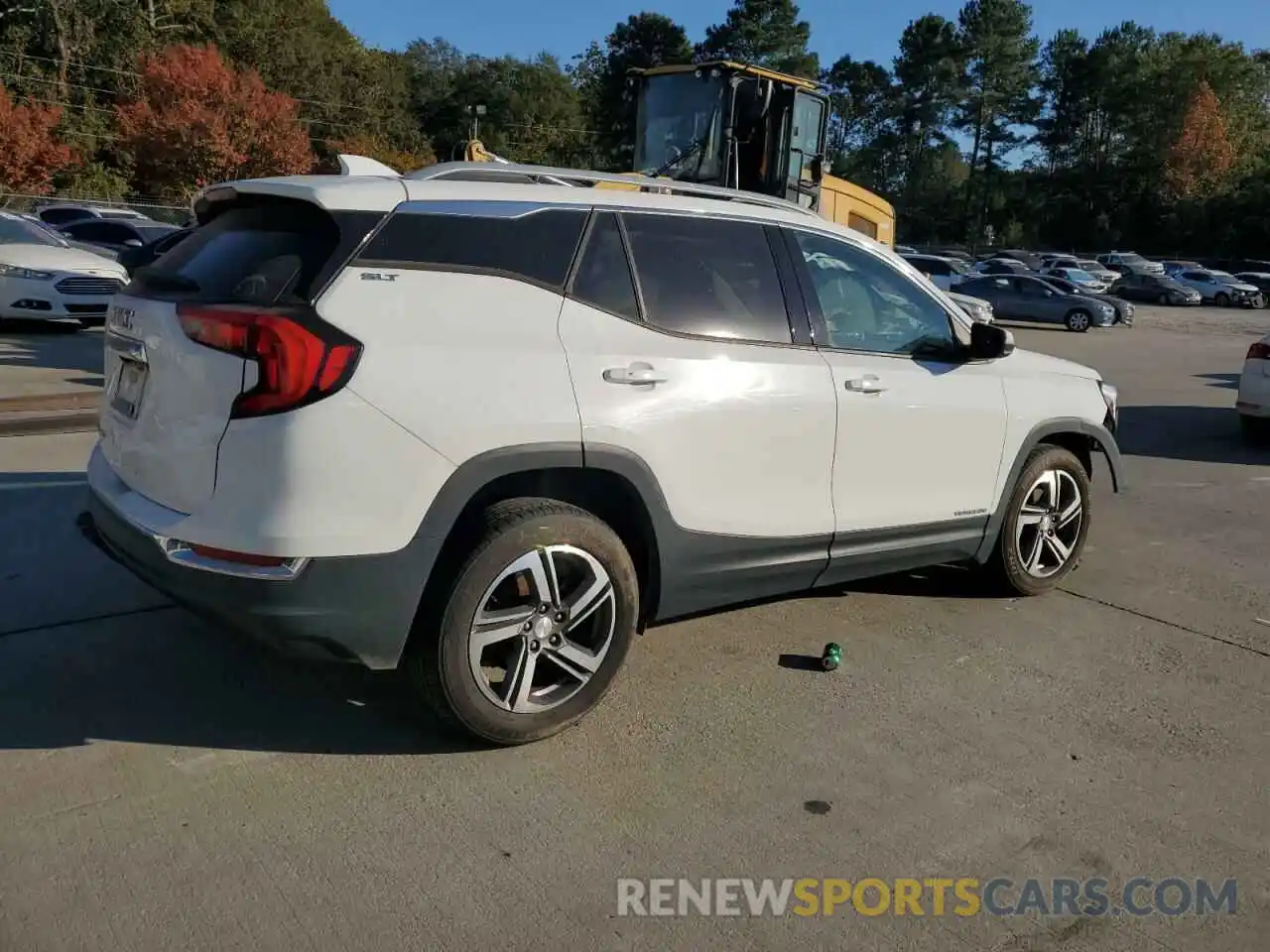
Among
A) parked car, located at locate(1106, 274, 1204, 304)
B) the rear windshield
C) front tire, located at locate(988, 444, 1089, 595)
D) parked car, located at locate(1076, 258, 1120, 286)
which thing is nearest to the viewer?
the rear windshield

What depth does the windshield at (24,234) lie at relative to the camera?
592 inches

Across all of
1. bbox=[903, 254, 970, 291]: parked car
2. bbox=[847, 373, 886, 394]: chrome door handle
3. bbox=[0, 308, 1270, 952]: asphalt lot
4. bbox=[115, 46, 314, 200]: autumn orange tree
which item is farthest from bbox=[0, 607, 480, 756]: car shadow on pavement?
bbox=[115, 46, 314, 200]: autumn orange tree

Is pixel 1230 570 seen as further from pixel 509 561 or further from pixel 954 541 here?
pixel 509 561

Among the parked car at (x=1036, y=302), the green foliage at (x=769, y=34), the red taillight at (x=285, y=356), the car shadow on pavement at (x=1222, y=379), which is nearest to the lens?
the red taillight at (x=285, y=356)

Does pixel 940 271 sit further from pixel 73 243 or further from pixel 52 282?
pixel 52 282

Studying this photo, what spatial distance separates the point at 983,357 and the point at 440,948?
3.55 m

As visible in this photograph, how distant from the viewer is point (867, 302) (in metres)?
4.86

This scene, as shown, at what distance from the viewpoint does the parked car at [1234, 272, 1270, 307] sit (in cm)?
4588

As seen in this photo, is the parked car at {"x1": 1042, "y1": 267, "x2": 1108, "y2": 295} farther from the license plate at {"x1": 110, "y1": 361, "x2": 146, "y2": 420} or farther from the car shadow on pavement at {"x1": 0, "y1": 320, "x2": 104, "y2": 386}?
the license plate at {"x1": 110, "y1": 361, "x2": 146, "y2": 420}

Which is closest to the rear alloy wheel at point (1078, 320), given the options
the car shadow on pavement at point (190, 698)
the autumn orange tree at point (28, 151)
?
the car shadow on pavement at point (190, 698)

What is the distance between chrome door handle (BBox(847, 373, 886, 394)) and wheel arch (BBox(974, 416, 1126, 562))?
3.55ft

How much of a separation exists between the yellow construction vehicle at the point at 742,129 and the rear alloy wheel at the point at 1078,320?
1869 cm

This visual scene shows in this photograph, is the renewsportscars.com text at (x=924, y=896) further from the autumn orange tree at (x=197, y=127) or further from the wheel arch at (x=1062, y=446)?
the autumn orange tree at (x=197, y=127)

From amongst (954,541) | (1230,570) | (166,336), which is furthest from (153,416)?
(1230,570)
